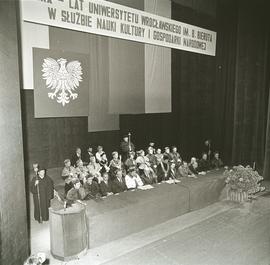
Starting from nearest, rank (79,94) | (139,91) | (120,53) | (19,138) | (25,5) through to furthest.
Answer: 1. (19,138)
2. (25,5)
3. (79,94)
4. (120,53)
5. (139,91)

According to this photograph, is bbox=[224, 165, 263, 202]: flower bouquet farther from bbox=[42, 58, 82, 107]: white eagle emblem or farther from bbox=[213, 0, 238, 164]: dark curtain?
bbox=[42, 58, 82, 107]: white eagle emblem

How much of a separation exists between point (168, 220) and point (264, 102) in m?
6.93

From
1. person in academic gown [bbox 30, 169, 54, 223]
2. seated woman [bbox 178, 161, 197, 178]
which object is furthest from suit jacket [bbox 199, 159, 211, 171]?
person in academic gown [bbox 30, 169, 54, 223]

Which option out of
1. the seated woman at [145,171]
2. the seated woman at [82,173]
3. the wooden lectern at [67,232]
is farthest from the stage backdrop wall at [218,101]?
the wooden lectern at [67,232]

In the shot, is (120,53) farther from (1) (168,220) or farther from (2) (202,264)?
(2) (202,264)

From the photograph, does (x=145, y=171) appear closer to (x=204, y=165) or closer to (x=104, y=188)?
(x=104, y=188)

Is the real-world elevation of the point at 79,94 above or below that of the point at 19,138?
above

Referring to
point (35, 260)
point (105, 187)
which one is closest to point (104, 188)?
point (105, 187)

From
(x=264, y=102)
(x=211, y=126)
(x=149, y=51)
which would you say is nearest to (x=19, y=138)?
(x=149, y=51)

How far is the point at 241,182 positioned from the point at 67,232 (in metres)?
4.16

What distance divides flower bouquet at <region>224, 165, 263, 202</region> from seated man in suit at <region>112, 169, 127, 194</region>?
7.97 ft

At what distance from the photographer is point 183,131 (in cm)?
1114

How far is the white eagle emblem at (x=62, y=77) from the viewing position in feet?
21.6

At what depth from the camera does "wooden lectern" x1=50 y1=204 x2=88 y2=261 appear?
4.56 m
